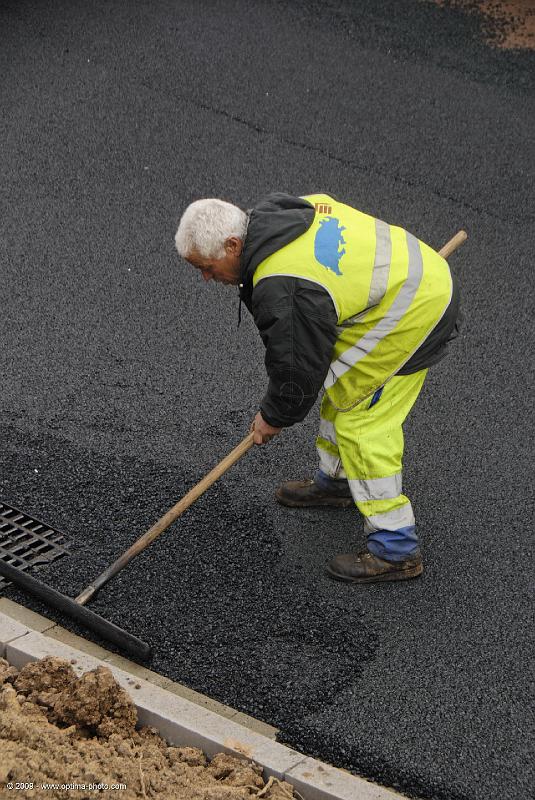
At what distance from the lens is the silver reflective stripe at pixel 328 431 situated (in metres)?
4.52

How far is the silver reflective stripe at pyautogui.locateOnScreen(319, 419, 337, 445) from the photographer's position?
4.52 meters

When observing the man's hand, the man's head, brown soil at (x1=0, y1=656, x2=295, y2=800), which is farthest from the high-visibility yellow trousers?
brown soil at (x1=0, y1=656, x2=295, y2=800)

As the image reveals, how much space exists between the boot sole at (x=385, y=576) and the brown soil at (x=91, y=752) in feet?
3.74

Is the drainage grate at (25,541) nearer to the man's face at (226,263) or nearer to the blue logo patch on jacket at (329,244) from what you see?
the man's face at (226,263)

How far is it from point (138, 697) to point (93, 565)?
2.86 feet

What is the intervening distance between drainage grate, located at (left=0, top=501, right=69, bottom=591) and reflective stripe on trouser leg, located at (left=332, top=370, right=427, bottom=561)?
128 centimetres

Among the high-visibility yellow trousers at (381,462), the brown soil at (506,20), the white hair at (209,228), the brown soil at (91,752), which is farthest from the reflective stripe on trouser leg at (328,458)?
the brown soil at (506,20)

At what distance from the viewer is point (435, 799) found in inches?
133

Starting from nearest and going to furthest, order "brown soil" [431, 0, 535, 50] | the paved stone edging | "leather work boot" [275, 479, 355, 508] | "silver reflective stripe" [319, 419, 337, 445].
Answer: the paved stone edging
"silver reflective stripe" [319, 419, 337, 445]
"leather work boot" [275, 479, 355, 508]
"brown soil" [431, 0, 535, 50]

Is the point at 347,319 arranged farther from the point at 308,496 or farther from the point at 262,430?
the point at 308,496

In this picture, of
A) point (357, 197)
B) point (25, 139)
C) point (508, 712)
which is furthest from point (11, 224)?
point (508, 712)

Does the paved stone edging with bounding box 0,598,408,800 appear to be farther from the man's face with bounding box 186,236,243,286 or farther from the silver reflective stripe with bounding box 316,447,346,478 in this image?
the man's face with bounding box 186,236,243,286

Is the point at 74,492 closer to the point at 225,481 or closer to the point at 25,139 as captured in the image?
the point at 225,481

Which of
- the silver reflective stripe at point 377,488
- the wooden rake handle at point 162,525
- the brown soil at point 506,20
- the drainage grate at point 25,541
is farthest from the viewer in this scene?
the brown soil at point 506,20
